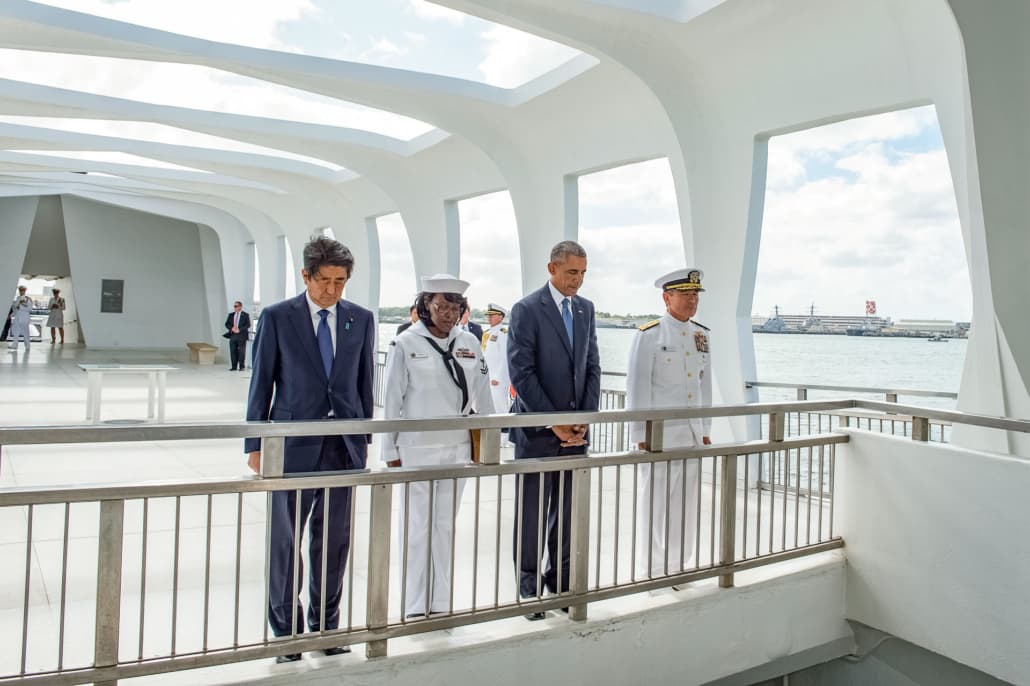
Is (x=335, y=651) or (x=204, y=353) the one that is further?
(x=204, y=353)

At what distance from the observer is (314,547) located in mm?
3072

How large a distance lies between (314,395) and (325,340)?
244mm

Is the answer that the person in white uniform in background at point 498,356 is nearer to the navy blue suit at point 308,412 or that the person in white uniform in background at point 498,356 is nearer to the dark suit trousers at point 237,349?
the navy blue suit at point 308,412

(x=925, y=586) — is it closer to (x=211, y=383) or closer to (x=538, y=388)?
(x=538, y=388)

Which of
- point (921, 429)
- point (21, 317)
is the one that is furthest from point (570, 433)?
point (21, 317)

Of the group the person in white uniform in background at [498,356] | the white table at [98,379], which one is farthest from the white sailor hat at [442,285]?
the white table at [98,379]

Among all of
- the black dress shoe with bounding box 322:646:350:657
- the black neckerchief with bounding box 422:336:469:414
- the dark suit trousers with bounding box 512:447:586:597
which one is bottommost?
the black dress shoe with bounding box 322:646:350:657

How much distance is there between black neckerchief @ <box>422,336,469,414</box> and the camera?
11.5ft

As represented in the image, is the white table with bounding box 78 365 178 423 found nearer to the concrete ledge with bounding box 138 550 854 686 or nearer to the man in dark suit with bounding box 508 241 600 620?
the man in dark suit with bounding box 508 241 600 620

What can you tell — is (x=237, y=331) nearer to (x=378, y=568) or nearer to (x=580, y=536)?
(x=580, y=536)

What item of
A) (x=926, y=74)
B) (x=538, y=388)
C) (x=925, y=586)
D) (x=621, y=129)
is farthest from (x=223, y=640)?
(x=621, y=129)

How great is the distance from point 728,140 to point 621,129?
1.72 m

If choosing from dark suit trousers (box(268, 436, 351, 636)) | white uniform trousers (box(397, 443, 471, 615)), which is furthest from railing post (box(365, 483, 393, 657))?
white uniform trousers (box(397, 443, 471, 615))

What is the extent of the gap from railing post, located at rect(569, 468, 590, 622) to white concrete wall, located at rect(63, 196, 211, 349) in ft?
87.7
